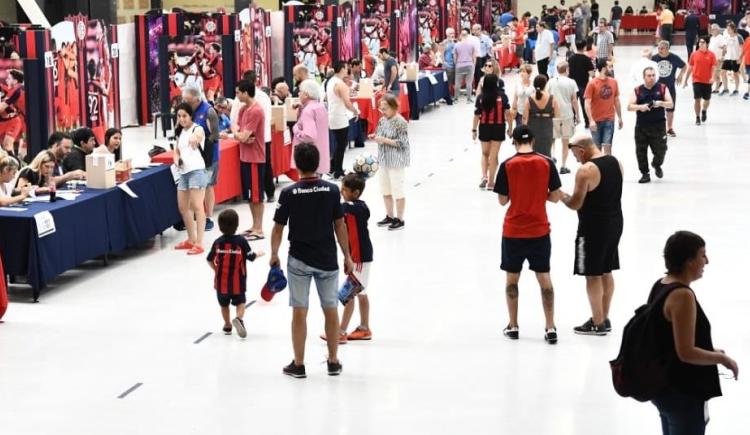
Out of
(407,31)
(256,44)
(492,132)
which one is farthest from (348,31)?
(492,132)

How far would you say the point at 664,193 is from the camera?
49.1 ft

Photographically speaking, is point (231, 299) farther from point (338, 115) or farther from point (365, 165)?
point (338, 115)

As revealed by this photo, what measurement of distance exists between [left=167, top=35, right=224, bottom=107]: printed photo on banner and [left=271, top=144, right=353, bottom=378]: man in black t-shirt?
1361 centimetres

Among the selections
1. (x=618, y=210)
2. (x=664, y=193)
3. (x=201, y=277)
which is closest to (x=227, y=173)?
(x=201, y=277)

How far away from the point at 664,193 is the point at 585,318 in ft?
19.4

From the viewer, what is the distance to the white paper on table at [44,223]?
9.86 metres

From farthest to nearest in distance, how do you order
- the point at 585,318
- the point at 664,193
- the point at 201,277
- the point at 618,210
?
1. the point at 664,193
2. the point at 201,277
3. the point at 585,318
4. the point at 618,210

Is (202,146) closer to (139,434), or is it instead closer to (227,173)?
(227,173)

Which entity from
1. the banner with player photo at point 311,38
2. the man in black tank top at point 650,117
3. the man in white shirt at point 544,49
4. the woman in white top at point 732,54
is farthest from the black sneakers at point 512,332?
the man in white shirt at point 544,49

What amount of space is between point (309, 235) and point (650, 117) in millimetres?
8574

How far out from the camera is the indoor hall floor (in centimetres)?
727

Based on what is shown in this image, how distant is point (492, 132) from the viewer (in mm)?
14633

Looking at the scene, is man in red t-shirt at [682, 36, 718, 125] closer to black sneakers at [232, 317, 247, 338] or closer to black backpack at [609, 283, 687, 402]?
black sneakers at [232, 317, 247, 338]

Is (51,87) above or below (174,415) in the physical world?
above
